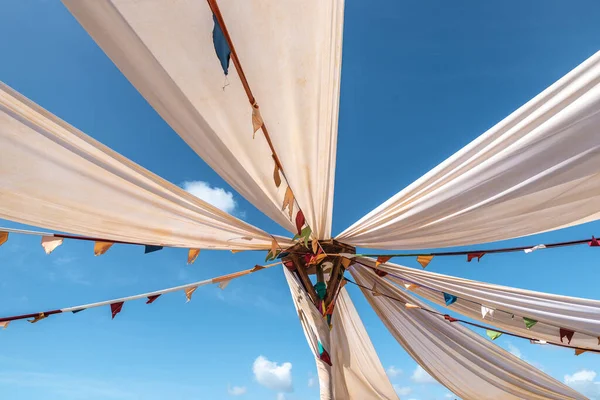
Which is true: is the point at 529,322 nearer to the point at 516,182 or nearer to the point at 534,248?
the point at 534,248

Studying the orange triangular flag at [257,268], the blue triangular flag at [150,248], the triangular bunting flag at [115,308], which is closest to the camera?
the blue triangular flag at [150,248]

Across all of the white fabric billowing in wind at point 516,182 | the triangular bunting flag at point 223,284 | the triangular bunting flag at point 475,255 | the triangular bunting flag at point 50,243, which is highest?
the white fabric billowing in wind at point 516,182

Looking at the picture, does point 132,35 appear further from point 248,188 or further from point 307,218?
point 307,218

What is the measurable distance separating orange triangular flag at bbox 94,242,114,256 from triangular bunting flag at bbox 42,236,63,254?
0.24m

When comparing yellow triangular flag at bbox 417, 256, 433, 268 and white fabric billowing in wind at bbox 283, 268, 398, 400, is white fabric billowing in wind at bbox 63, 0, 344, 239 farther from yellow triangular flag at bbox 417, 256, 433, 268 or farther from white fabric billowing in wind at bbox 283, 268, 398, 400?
white fabric billowing in wind at bbox 283, 268, 398, 400

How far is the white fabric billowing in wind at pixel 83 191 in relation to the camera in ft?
6.55

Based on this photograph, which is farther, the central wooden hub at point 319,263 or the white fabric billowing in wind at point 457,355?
the white fabric billowing in wind at point 457,355

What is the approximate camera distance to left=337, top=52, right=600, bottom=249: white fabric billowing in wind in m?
1.65

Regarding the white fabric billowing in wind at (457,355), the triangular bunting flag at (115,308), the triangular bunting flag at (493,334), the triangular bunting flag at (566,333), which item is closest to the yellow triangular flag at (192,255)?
the triangular bunting flag at (115,308)

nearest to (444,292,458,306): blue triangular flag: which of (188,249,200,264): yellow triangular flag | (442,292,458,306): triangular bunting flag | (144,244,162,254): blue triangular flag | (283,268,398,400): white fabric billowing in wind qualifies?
(442,292,458,306): triangular bunting flag

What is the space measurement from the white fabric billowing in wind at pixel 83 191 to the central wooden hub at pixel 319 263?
1.56 ft

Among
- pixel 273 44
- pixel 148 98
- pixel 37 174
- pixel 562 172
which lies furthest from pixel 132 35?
pixel 562 172

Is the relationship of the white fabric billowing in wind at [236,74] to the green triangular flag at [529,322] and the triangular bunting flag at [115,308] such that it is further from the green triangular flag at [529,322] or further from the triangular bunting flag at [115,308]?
the green triangular flag at [529,322]

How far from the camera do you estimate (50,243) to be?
279cm
